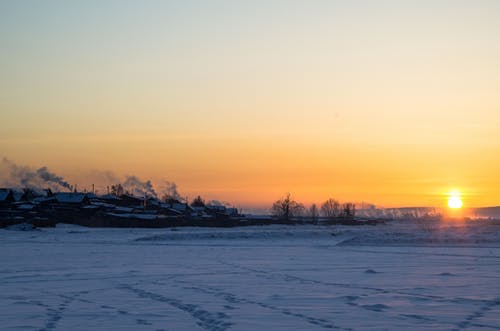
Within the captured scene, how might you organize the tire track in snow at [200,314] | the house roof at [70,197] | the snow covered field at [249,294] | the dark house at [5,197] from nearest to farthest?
the tire track in snow at [200,314] < the snow covered field at [249,294] < the dark house at [5,197] < the house roof at [70,197]

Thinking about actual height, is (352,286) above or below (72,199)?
below

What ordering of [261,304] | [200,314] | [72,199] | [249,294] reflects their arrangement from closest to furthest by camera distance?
[200,314], [261,304], [249,294], [72,199]

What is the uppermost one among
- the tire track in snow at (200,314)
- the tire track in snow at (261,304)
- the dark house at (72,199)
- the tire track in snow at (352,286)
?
the dark house at (72,199)

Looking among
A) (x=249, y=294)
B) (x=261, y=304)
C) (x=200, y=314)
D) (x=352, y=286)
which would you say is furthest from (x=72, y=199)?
(x=200, y=314)

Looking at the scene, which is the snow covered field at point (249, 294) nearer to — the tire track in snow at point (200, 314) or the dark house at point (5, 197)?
the tire track in snow at point (200, 314)

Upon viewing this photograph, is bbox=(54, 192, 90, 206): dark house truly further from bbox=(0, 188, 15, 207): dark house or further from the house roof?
A: bbox=(0, 188, 15, 207): dark house

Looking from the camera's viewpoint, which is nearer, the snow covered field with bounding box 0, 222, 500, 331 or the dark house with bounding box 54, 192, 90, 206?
the snow covered field with bounding box 0, 222, 500, 331

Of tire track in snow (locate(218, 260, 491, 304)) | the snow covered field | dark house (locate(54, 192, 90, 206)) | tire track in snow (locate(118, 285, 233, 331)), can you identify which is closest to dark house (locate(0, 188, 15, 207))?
dark house (locate(54, 192, 90, 206))

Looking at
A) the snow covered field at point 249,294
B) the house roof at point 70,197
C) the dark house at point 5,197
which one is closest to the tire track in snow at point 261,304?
the snow covered field at point 249,294

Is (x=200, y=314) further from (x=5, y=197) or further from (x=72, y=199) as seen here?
(x=5, y=197)

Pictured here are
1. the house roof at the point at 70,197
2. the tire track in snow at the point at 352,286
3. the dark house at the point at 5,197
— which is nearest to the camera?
the tire track in snow at the point at 352,286

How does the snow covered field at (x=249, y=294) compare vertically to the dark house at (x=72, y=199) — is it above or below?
below

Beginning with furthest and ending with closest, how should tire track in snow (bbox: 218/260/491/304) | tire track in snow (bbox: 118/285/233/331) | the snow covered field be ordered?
tire track in snow (bbox: 218/260/491/304) → the snow covered field → tire track in snow (bbox: 118/285/233/331)

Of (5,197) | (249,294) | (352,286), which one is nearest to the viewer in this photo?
(249,294)
